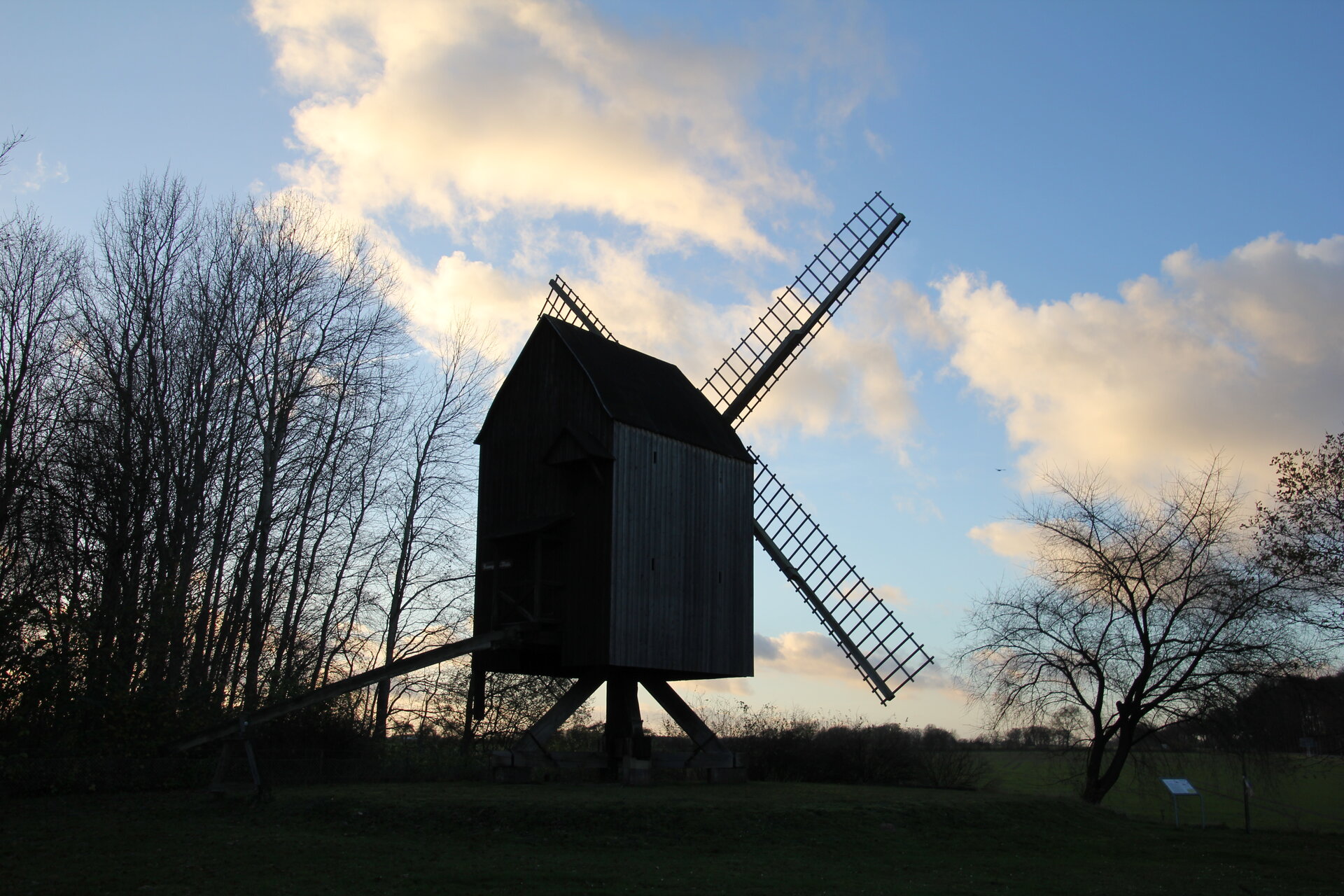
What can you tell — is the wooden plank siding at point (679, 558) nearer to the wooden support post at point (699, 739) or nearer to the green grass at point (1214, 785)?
the wooden support post at point (699, 739)

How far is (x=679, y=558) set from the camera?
19500mm

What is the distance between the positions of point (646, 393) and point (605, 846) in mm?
9700

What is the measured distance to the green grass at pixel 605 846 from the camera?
11.0 meters

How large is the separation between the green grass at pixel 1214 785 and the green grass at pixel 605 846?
2.75m

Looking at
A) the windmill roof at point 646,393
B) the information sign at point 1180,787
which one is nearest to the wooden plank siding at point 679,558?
the windmill roof at point 646,393

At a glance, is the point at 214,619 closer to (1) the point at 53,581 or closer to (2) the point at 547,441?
(1) the point at 53,581

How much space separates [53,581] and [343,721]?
19.7ft

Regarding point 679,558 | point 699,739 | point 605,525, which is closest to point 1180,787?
point 699,739

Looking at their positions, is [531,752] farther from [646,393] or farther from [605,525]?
[646,393]

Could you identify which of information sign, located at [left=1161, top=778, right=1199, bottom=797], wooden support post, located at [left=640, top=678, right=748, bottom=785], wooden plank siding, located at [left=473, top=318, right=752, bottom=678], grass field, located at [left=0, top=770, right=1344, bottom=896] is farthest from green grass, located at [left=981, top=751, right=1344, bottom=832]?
wooden plank siding, located at [left=473, top=318, right=752, bottom=678]

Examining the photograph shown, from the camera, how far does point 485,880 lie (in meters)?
11.0

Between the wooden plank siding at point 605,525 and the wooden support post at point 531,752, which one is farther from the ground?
the wooden plank siding at point 605,525

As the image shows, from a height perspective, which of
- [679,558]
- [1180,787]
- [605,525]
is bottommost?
[1180,787]

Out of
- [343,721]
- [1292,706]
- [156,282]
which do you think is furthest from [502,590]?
[1292,706]
